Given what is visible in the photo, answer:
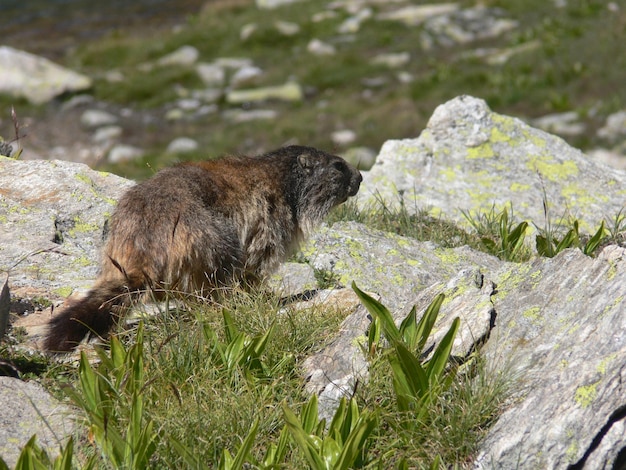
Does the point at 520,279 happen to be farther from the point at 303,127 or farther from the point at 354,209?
the point at 303,127

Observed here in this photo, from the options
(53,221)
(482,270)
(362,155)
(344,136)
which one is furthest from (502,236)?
(344,136)

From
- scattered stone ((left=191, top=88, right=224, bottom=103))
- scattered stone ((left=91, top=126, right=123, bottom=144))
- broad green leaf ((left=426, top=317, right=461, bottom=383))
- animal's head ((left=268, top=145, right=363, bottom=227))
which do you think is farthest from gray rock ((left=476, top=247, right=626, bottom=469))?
scattered stone ((left=191, top=88, right=224, bottom=103))

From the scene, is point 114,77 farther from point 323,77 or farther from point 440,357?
point 440,357

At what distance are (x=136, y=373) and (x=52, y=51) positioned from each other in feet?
95.3

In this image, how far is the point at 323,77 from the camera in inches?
1005

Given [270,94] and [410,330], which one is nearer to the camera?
[410,330]

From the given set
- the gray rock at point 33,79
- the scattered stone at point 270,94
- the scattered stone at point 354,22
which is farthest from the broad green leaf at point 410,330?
the scattered stone at point 354,22

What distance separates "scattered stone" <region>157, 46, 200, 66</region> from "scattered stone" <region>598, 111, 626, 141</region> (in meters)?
14.6

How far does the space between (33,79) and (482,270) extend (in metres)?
21.7

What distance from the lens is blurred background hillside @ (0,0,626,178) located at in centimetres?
2092

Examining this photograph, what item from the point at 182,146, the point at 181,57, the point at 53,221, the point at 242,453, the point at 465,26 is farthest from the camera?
the point at 465,26

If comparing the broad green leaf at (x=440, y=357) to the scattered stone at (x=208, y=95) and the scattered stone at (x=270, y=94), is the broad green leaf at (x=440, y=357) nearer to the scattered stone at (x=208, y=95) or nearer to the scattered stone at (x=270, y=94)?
the scattered stone at (x=270, y=94)

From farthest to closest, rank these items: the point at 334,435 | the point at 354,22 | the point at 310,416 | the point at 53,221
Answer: the point at 354,22 < the point at 53,221 < the point at 310,416 < the point at 334,435

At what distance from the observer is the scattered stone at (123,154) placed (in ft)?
66.5
